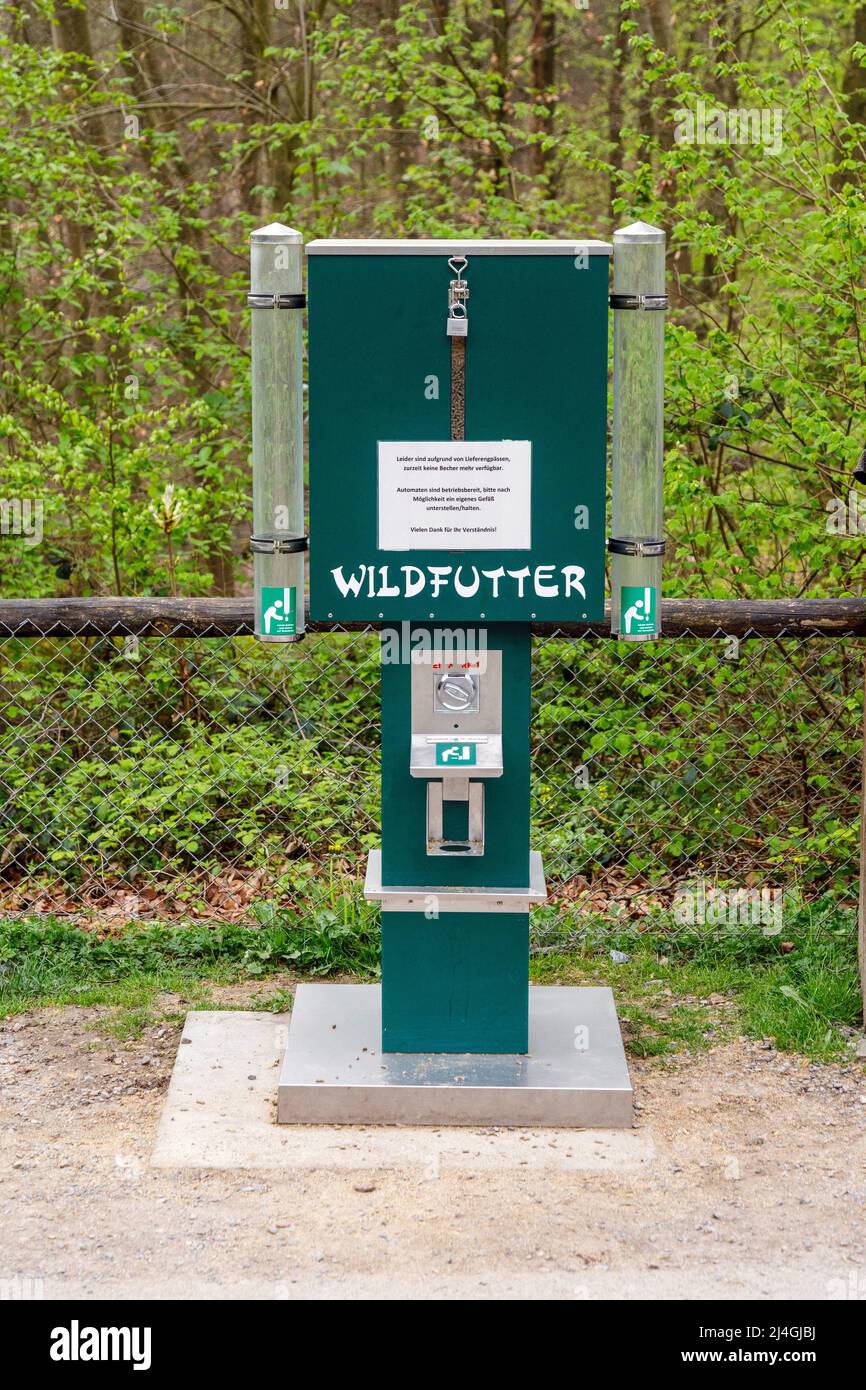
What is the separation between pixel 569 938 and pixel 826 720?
1520 mm

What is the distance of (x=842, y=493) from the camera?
6.32m

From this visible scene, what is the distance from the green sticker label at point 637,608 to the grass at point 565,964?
4.53 ft

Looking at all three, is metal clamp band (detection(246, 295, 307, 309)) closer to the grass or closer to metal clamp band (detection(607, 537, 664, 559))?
metal clamp band (detection(607, 537, 664, 559))

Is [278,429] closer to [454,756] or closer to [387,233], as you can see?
[454,756]

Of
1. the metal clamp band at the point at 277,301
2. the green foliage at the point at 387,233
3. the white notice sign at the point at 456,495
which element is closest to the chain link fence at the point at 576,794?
the green foliage at the point at 387,233

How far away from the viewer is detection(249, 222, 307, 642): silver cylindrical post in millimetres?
3818

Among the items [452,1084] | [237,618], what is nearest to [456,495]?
[237,618]

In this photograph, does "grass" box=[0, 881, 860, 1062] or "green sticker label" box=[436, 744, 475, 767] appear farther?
"grass" box=[0, 881, 860, 1062]

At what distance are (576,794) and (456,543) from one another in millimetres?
2556

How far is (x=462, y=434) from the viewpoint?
3811 mm

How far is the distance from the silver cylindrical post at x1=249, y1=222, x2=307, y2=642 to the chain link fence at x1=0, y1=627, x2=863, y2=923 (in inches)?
68.6

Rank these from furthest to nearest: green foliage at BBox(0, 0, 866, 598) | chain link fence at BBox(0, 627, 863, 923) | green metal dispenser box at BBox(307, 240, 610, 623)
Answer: green foliage at BBox(0, 0, 866, 598) → chain link fence at BBox(0, 627, 863, 923) → green metal dispenser box at BBox(307, 240, 610, 623)

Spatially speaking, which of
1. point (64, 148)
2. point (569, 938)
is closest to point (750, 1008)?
point (569, 938)

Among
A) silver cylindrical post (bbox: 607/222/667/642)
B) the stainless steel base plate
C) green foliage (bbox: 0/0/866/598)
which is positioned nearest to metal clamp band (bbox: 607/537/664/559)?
silver cylindrical post (bbox: 607/222/667/642)
